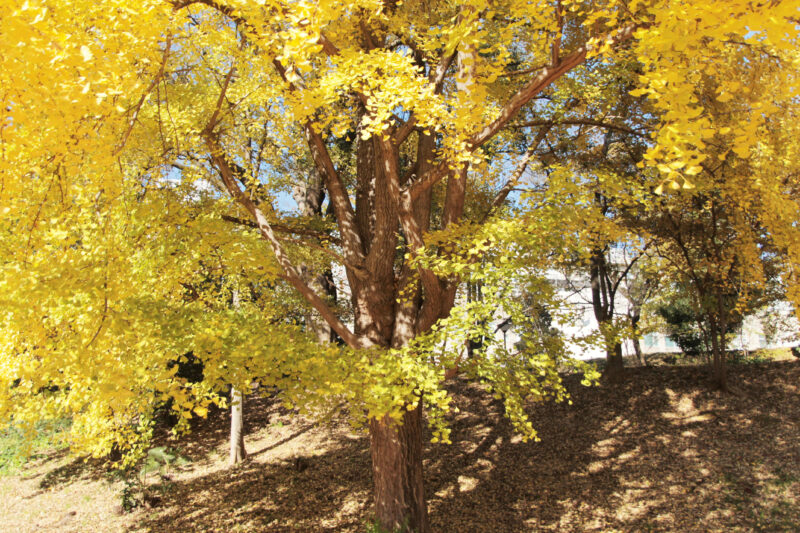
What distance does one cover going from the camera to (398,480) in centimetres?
573

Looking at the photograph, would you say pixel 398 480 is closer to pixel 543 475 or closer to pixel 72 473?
pixel 543 475

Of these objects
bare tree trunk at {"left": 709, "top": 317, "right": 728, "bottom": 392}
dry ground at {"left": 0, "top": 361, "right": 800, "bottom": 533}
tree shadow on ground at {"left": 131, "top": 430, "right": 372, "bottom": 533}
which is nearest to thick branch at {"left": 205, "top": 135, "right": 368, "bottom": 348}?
dry ground at {"left": 0, "top": 361, "right": 800, "bottom": 533}

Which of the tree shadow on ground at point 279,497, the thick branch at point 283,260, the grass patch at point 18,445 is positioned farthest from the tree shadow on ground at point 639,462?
the grass patch at point 18,445

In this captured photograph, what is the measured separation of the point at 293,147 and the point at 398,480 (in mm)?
5630

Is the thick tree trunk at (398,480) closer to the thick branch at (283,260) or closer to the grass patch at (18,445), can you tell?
the thick branch at (283,260)

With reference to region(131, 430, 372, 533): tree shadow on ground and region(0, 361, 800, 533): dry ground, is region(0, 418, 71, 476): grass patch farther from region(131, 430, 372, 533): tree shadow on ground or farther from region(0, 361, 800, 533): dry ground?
region(131, 430, 372, 533): tree shadow on ground

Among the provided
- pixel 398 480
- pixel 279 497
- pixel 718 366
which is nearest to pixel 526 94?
pixel 398 480

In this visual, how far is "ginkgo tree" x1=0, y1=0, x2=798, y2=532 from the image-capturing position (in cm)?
262

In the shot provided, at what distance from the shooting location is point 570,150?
10.6 metres

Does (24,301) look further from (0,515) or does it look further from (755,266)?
(755,266)

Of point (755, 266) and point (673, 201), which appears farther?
point (673, 201)

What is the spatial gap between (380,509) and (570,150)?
830 centimetres

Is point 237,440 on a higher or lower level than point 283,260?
lower

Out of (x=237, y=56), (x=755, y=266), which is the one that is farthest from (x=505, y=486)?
(x=237, y=56)
